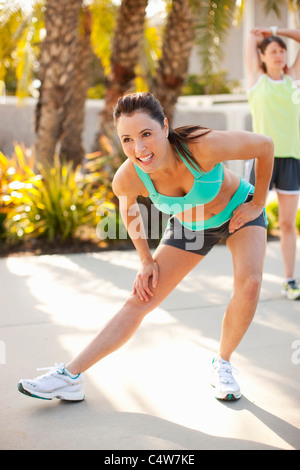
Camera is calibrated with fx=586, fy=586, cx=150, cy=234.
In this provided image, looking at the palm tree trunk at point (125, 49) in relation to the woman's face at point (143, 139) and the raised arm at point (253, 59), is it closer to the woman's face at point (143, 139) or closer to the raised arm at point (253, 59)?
the raised arm at point (253, 59)

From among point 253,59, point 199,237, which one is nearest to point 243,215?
point 199,237

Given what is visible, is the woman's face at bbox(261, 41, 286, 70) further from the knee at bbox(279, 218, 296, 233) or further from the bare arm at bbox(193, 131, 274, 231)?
the bare arm at bbox(193, 131, 274, 231)

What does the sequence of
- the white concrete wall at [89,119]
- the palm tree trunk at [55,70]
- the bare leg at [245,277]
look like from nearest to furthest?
the bare leg at [245,277] → the palm tree trunk at [55,70] → the white concrete wall at [89,119]

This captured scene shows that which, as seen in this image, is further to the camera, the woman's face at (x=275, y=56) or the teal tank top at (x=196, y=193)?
the woman's face at (x=275, y=56)

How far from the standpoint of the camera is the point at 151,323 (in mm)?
4125

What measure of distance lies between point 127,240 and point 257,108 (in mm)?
2993

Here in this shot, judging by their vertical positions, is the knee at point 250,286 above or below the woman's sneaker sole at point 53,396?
above

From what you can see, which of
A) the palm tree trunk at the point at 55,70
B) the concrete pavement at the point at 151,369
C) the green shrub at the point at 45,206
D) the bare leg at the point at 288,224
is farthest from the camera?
the palm tree trunk at the point at 55,70

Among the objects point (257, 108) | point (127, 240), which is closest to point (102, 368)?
point (257, 108)

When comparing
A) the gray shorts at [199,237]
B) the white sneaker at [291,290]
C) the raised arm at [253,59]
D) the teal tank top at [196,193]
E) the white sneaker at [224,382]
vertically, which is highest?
the raised arm at [253,59]

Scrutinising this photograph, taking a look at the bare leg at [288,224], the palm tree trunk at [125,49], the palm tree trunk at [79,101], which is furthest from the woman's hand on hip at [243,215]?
the palm tree trunk at [79,101]

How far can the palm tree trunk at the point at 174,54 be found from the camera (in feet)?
26.6

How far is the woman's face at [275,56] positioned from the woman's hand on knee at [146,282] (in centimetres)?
238
